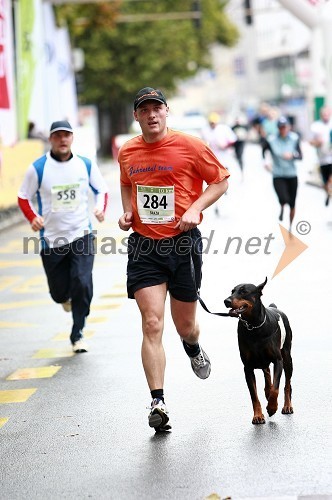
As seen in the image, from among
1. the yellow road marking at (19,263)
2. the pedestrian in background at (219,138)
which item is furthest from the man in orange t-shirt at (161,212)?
the pedestrian in background at (219,138)

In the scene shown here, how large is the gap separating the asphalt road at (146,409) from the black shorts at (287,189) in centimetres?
434

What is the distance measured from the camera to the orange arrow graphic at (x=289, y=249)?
51.7 ft

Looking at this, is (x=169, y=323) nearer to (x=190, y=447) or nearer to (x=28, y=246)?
(x=190, y=447)

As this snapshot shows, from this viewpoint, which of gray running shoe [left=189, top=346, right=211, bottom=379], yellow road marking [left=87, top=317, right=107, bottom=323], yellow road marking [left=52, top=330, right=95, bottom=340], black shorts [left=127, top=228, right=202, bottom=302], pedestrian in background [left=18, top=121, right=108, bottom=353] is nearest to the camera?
black shorts [left=127, top=228, right=202, bottom=302]

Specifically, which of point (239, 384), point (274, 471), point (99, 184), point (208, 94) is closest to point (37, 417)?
point (239, 384)

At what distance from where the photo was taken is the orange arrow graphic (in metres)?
15.8

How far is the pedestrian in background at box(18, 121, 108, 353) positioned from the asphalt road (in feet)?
1.59

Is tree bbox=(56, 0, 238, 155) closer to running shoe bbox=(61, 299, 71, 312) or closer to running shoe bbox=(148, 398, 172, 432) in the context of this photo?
running shoe bbox=(61, 299, 71, 312)

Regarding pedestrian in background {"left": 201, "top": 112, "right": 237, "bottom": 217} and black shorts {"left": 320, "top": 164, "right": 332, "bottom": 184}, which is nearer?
black shorts {"left": 320, "top": 164, "right": 332, "bottom": 184}

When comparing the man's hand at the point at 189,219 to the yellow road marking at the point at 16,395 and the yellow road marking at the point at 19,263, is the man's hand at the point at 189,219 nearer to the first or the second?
the yellow road marking at the point at 16,395

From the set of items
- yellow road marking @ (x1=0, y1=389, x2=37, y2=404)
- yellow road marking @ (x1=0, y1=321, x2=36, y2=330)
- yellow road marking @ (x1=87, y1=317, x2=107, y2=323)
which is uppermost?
yellow road marking @ (x1=0, y1=389, x2=37, y2=404)

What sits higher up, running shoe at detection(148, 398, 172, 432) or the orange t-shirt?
the orange t-shirt

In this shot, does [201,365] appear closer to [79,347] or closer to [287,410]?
[287,410]

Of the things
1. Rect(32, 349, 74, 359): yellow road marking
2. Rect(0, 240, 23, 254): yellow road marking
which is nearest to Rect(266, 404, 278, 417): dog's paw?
Rect(32, 349, 74, 359): yellow road marking
